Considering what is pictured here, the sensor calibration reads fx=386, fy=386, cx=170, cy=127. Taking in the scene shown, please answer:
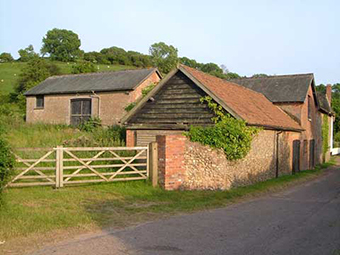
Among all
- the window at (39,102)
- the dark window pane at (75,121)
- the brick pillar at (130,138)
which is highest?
the window at (39,102)

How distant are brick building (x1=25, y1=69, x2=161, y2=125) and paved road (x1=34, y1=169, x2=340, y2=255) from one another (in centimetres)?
1872

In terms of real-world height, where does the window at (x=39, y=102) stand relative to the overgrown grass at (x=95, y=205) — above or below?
above

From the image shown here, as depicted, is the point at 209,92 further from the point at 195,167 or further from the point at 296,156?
the point at 296,156

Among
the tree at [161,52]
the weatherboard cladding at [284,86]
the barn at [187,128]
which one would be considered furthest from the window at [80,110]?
the tree at [161,52]

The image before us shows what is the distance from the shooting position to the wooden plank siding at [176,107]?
16.6 meters

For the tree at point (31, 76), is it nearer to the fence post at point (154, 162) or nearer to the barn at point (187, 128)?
the barn at point (187, 128)

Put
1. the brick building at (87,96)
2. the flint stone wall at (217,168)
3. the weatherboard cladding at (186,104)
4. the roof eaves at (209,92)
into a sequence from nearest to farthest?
the flint stone wall at (217,168)
the roof eaves at (209,92)
the weatherboard cladding at (186,104)
the brick building at (87,96)

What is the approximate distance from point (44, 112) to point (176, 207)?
82.3 feet

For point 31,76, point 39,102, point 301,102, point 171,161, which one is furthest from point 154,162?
point 31,76

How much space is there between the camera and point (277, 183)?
56.9ft

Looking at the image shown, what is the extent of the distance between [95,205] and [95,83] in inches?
864

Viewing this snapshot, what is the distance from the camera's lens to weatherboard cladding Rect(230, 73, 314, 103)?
2573cm

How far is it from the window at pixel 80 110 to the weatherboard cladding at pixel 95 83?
901mm

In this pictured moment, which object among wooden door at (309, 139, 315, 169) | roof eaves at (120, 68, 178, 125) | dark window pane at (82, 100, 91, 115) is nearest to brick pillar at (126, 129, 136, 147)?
roof eaves at (120, 68, 178, 125)
